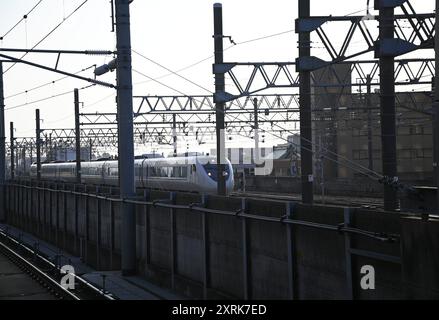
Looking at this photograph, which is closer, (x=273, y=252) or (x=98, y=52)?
(x=273, y=252)

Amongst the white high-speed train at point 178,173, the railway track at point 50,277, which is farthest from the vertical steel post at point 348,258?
the white high-speed train at point 178,173

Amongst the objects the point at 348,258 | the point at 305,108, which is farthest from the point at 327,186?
the point at 348,258

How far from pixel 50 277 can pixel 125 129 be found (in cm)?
601

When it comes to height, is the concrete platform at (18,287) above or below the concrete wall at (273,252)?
below

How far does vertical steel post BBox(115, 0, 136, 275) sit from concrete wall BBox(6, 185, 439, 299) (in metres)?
0.57

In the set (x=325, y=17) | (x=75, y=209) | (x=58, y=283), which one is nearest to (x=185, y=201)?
(x=58, y=283)

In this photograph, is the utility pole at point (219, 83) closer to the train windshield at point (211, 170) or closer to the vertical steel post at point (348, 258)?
the train windshield at point (211, 170)

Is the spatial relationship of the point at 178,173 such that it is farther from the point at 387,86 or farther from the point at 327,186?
the point at 387,86

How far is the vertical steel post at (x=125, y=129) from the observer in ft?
65.6

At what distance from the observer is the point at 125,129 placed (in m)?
20.4

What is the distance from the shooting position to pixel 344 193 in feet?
150

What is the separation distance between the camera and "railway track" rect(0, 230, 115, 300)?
1843cm

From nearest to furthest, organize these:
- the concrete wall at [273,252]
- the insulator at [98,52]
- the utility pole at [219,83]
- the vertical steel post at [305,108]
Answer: the concrete wall at [273,252] → the insulator at [98,52] → the vertical steel post at [305,108] → the utility pole at [219,83]

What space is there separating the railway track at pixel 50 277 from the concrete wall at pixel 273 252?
2.15m
